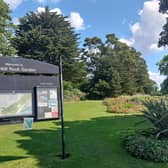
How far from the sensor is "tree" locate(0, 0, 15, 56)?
91.7ft

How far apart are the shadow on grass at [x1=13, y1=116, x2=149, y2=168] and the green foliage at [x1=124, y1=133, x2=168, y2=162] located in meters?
0.28

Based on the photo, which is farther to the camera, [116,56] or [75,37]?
[116,56]

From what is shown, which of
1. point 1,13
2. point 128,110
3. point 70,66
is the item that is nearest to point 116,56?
point 70,66

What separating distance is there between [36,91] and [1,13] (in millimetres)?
18738

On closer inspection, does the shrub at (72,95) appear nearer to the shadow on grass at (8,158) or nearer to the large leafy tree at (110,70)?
the large leafy tree at (110,70)

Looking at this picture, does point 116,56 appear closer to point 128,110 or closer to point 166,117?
point 128,110

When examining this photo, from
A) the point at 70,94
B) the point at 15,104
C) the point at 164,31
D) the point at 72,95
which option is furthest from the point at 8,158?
the point at 70,94

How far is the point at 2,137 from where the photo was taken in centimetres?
1120

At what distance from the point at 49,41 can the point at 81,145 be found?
25.7 m

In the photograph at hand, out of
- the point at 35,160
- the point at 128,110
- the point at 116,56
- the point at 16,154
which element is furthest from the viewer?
→ the point at 116,56

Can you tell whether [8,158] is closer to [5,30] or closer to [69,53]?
[5,30]

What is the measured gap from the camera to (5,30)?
2877 centimetres

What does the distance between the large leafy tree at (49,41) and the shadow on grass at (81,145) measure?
69.0 ft

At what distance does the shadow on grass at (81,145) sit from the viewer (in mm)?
7864
